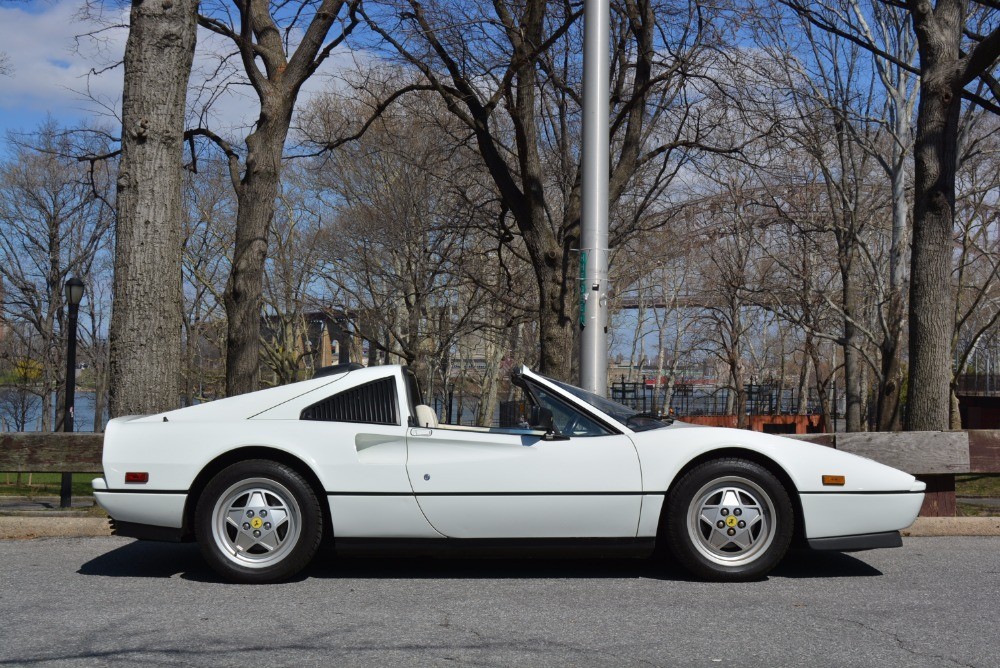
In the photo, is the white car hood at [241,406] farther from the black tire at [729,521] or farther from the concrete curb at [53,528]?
the black tire at [729,521]

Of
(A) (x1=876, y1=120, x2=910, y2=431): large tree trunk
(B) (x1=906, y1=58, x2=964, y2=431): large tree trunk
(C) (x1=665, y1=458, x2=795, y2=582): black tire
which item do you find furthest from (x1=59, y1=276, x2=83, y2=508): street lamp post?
(A) (x1=876, y1=120, x2=910, y2=431): large tree trunk

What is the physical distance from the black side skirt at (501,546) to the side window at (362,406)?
68 centimetres

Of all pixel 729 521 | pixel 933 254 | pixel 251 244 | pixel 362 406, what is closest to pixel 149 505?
pixel 362 406

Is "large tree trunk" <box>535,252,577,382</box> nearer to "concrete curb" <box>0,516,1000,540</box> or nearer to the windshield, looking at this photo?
"concrete curb" <box>0,516,1000,540</box>

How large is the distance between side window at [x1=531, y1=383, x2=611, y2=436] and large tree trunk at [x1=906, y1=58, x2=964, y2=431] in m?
5.24

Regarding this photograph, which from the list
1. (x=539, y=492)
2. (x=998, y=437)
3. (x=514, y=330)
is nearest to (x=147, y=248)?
(x=539, y=492)

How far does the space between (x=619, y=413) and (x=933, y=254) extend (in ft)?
17.2

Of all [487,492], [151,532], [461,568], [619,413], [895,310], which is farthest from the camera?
[895,310]

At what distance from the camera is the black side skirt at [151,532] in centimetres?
518

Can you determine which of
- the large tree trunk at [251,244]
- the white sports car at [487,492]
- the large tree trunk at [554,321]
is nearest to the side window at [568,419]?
the white sports car at [487,492]

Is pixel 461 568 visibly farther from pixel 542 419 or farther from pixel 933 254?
pixel 933 254

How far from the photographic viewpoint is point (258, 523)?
5.13 metres

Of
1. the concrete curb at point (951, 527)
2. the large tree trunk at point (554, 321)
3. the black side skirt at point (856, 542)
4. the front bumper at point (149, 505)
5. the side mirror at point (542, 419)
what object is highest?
the large tree trunk at point (554, 321)

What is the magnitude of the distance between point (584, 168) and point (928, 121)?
3659 mm
